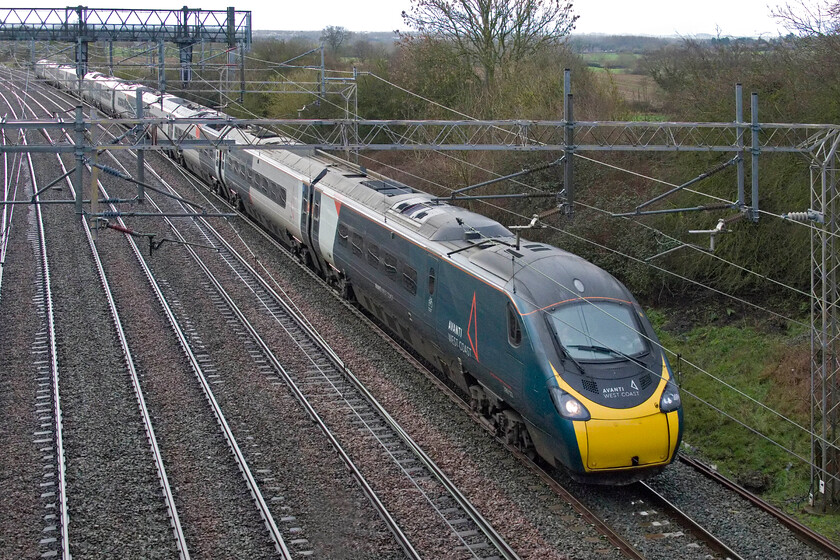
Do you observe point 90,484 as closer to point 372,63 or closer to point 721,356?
point 721,356

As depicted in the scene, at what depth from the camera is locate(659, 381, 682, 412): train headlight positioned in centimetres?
1154

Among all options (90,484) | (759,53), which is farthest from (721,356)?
(90,484)

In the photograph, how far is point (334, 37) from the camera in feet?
241

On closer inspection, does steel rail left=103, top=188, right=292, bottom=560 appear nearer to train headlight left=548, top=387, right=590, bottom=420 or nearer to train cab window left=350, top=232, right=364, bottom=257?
train headlight left=548, top=387, right=590, bottom=420

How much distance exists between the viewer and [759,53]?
23625 mm

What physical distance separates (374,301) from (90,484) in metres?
7.21

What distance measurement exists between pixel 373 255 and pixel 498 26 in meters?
19.8

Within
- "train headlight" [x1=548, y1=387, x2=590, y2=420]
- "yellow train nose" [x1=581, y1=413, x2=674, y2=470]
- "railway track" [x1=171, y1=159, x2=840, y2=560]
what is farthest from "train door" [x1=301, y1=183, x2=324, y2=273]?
"yellow train nose" [x1=581, y1=413, x2=674, y2=470]

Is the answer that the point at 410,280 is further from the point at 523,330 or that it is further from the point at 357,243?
the point at 523,330

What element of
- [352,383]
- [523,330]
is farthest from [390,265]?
[523,330]

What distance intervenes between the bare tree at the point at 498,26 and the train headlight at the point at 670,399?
78.5ft

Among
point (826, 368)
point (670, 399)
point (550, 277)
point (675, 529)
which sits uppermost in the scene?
point (550, 277)

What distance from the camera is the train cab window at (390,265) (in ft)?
53.9

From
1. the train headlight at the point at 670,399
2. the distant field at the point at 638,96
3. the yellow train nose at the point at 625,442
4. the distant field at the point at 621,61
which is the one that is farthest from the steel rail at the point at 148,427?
the distant field at the point at 621,61
